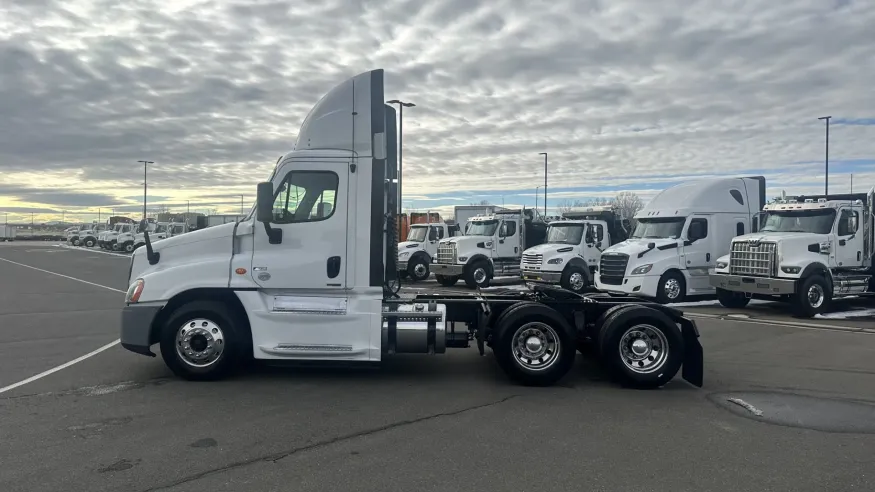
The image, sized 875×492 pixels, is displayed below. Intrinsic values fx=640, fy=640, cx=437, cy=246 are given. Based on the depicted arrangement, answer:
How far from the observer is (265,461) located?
5059 millimetres

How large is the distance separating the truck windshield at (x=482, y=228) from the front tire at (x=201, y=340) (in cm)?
1554

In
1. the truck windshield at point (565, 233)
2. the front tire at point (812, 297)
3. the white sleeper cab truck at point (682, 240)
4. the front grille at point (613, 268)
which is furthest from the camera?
the truck windshield at point (565, 233)

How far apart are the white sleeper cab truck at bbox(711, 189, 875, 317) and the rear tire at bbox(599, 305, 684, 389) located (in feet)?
29.0

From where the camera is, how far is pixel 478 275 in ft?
71.5

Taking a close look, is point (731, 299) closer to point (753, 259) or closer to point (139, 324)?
point (753, 259)

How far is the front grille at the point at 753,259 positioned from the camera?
15031 mm

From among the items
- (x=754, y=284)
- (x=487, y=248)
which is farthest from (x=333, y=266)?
(x=487, y=248)

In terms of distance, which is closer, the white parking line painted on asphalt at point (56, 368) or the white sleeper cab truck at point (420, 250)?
the white parking line painted on asphalt at point (56, 368)

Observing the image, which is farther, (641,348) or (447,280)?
(447,280)

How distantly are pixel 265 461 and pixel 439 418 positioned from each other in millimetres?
1851

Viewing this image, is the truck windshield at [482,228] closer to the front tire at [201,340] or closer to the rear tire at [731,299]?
the rear tire at [731,299]

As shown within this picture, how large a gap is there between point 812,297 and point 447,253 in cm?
1109

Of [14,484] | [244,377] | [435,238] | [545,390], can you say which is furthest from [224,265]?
[435,238]

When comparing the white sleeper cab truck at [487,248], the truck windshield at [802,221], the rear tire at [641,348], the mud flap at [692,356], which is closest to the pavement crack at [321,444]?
the rear tire at [641,348]
